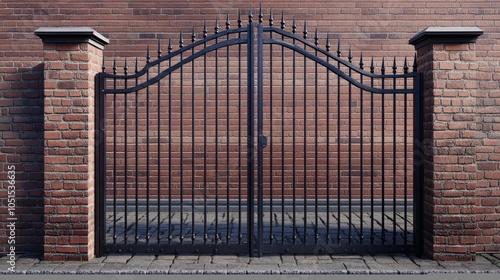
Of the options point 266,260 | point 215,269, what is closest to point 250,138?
point 266,260

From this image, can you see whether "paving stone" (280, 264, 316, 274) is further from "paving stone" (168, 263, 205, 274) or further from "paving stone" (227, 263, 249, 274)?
"paving stone" (168, 263, 205, 274)

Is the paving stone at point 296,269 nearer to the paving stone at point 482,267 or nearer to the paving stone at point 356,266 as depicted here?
the paving stone at point 356,266

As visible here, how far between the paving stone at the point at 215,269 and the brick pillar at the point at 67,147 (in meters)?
1.22

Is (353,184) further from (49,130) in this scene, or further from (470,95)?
(49,130)

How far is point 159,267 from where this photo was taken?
4.98m

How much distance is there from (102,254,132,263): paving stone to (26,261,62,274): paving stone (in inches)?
18.2

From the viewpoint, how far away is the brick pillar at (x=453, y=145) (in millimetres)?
5227

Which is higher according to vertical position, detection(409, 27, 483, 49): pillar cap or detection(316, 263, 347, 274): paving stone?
detection(409, 27, 483, 49): pillar cap

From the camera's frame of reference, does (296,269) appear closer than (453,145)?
Yes

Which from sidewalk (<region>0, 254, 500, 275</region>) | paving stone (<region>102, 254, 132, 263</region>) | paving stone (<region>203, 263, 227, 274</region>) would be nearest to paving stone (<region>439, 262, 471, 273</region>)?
sidewalk (<region>0, 254, 500, 275</region>)

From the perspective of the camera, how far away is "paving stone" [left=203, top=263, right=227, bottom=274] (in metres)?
4.82

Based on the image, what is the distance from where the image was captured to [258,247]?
17.8 ft

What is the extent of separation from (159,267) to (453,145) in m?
3.03

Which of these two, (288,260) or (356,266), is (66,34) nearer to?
(288,260)
